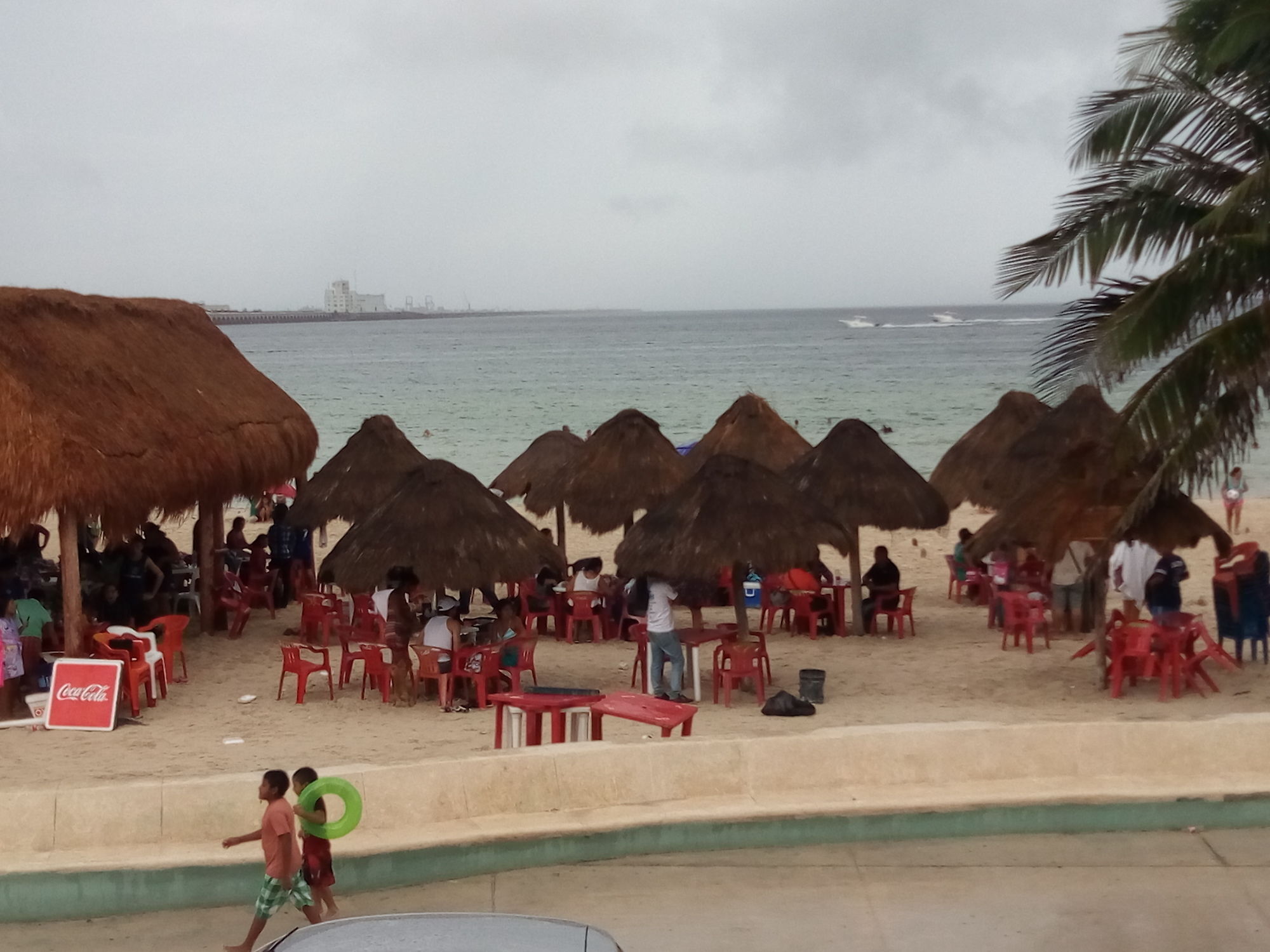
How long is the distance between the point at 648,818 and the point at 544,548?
515 centimetres

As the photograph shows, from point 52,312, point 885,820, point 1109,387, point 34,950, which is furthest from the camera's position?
point 52,312

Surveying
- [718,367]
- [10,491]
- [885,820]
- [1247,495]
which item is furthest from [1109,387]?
[718,367]

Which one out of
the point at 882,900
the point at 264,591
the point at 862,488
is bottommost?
the point at 882,900

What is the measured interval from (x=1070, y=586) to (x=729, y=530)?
445 cm

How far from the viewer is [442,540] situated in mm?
11602

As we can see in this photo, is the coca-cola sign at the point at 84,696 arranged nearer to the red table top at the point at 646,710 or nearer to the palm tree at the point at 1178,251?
the red table top at the point at 646,710

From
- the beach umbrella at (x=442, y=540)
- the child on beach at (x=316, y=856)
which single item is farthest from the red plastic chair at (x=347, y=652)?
the child on beach at (x=316, y=856)

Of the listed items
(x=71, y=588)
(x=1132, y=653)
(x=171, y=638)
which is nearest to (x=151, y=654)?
(x=171, y=638)

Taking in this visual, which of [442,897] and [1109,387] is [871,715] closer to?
[1109,387]

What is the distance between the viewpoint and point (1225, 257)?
9.05m

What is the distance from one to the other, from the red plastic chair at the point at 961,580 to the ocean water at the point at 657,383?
18.3 metres

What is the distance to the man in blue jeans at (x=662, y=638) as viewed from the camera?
11.2 meters

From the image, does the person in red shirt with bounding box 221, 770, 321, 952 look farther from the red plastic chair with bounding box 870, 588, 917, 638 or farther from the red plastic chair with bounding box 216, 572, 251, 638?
the red plastic chair with bounding box 870, 588, 917, 638

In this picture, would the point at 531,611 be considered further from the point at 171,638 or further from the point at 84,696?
the point at 84,696
